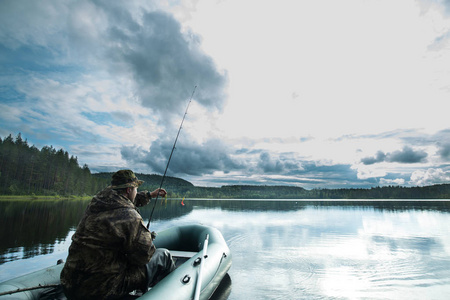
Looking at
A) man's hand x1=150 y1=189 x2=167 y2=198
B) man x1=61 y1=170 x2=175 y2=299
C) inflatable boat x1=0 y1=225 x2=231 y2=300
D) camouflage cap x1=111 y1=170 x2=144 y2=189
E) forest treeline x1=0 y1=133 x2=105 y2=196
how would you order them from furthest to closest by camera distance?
forest treeline x1=0 y1=133 x2=105 y2=196
man's hand x1=150 y1=189 x2=167 y2=198
inflatable boat x1=0 y1=225 x2=231 y2=300
camouflage cap x1=111 y1=170 x2=144 y2=189
man x1=61 y1=170 x2=175 y2=299

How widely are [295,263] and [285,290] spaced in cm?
244

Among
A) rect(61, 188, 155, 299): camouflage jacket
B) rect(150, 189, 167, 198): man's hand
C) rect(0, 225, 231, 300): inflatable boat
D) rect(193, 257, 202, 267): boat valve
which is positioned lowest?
rect(0, 225, 231, 300): inflatable boat

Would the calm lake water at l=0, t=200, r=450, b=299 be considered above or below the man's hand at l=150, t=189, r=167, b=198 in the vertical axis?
below

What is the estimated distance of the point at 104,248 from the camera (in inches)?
102

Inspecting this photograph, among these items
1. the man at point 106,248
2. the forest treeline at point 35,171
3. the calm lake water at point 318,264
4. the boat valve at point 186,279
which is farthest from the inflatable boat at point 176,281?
the forest treeline at point 35,171

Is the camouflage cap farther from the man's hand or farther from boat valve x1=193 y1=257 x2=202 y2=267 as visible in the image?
boat valve x1=193 y1=257 x2=202 y2=267

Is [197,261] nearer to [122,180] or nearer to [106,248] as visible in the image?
[106,248]

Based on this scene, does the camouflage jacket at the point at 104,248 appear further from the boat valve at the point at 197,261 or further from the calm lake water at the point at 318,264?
the calm lake water at the point at 318,264

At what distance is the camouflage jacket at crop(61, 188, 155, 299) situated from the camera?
8.32 feet

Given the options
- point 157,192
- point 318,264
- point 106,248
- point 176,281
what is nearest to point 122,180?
point 106,248

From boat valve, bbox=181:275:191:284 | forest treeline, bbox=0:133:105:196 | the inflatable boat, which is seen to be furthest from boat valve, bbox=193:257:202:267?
forest treeline, bbox=0:133:105:196

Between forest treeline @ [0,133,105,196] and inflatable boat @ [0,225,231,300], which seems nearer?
inflatable boat @ [0,225,231,300]

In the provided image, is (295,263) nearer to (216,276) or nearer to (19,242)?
(216,276)

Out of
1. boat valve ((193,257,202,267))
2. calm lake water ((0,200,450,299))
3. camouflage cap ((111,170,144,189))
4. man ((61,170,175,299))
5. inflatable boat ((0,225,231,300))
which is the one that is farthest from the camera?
calm lake water ((0,200,450,299))
